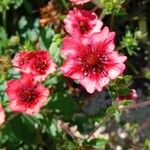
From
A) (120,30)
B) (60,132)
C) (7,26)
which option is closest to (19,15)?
(7,26)

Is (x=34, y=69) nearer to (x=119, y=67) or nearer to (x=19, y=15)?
(x=119, y=67)

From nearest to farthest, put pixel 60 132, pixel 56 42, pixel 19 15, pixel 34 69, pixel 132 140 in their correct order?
pixel 34 69 < pixel 56 42 < pixel 60 132 < pixel 132 140 < pixel 19 15

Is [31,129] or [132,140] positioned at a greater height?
[31,129]

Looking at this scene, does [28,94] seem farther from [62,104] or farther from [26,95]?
[62,104]

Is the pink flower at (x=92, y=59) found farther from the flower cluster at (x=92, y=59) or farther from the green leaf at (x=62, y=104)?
the green leaf at (x=62, y=104)

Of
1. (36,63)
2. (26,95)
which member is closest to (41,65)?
(36,63)

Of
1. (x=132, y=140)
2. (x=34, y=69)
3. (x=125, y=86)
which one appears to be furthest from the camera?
(x=132, y=140)
